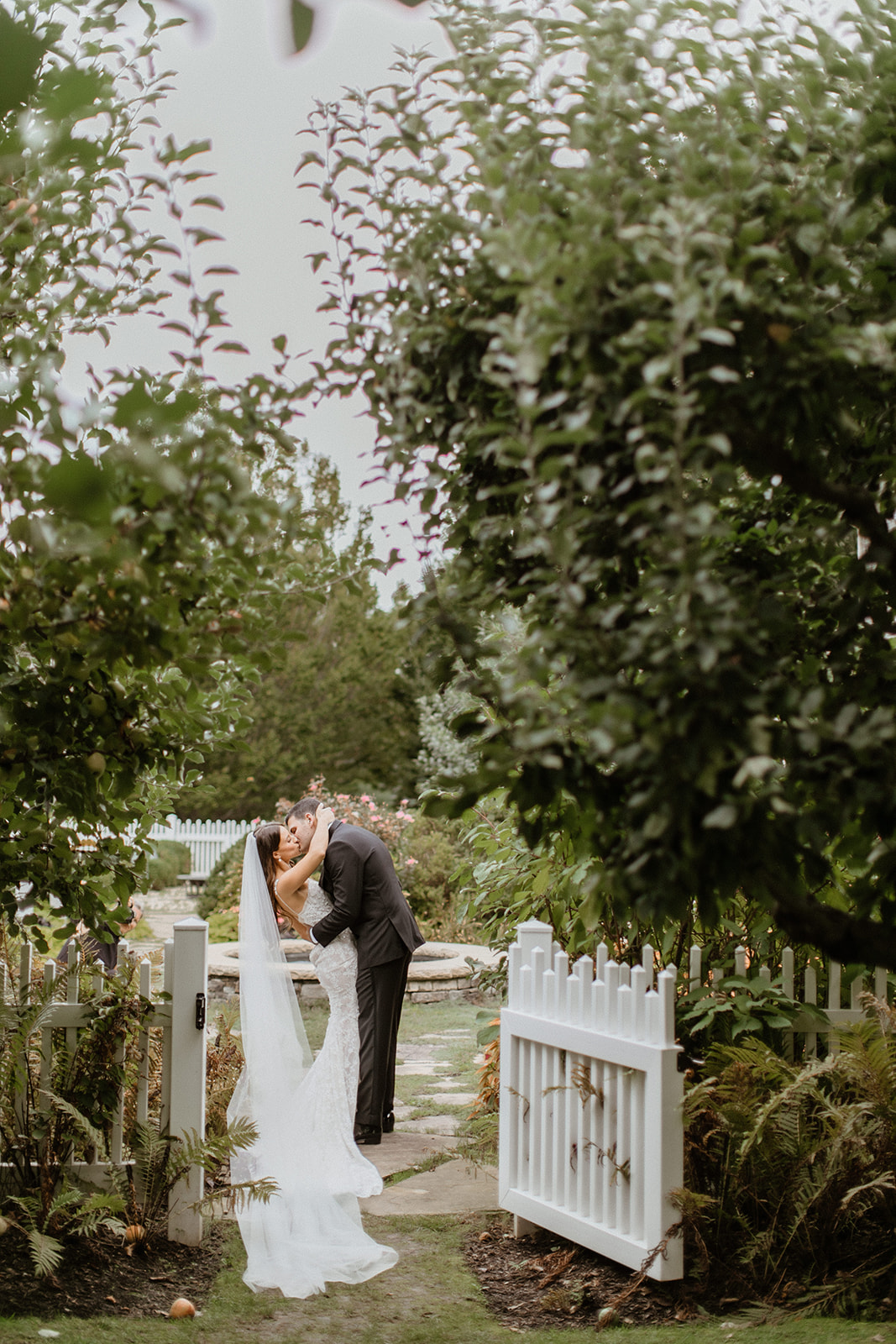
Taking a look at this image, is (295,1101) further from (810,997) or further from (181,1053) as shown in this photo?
(810,997)

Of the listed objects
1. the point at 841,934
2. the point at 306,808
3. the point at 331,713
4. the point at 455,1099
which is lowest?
the point at 455,1099

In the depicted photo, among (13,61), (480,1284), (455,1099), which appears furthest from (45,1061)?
(13,61)

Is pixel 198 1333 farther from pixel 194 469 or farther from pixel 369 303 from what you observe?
pixel 369 303

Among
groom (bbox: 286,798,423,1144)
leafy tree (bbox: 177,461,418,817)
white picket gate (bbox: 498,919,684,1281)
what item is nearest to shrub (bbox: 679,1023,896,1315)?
white picket gate (bbox: 498,919,684,1281)

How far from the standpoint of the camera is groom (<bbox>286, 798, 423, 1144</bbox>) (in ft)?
20.8

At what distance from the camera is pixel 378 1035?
6.29m

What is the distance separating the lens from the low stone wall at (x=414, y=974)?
10.1m

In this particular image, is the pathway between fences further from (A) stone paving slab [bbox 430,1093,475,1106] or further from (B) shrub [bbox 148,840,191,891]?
(B) shrub [bbox 148,840,191,891]

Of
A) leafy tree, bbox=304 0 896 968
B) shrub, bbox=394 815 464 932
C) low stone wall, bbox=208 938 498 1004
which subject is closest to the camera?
leafy tree, bbox=304 0 896 968

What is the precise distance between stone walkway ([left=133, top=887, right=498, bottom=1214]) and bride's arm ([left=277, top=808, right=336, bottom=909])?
1507mm

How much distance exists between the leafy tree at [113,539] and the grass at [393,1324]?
52.5 inches

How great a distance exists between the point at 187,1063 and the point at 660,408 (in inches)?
141

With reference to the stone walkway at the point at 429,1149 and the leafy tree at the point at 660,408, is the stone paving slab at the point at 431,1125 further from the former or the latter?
the leafy tree at the point at 660,408

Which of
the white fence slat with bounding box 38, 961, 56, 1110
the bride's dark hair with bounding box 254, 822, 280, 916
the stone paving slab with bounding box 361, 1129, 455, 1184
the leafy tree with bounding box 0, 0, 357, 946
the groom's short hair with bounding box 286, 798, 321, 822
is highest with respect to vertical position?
the leafy tree with bounding box 0, 0, 357, 946
